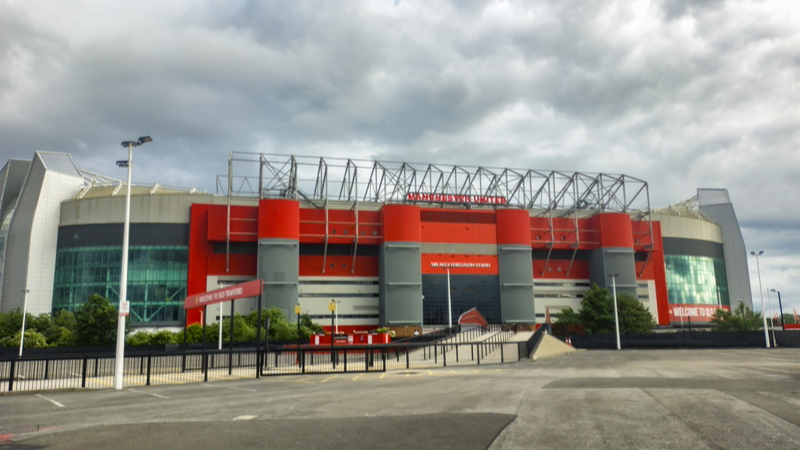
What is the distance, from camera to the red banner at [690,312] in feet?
310

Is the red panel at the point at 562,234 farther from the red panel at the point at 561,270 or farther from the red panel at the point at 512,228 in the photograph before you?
the red panel at the point at 512,228

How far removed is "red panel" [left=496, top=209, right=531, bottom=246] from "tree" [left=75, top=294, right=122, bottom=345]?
52.7m

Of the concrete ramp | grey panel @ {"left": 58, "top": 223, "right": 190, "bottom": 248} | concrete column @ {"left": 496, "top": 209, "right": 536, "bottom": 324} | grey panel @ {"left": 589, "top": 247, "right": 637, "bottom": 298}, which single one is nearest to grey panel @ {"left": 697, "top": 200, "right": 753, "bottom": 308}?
grey panel @ {"left": 589, "top": 247, "right": 637, "bottom": 298}

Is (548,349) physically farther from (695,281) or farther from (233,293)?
(695,281)

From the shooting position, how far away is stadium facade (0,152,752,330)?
76562 mm

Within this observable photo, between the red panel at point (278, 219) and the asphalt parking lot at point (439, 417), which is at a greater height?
the red panel at point (278, 219)

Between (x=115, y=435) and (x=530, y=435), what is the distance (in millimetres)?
7741

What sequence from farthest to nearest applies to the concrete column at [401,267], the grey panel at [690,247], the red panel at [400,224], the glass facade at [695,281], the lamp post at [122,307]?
the grey panel at [690,247] < the glass facade at [695,281] < the red panel at [400,224] < the concrete column at [401,267] < the lamp post at [122,307]

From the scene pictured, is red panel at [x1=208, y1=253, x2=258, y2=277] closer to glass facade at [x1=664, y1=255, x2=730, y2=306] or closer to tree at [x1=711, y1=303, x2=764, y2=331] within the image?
glass facade at [x1=664, y1=255, x2=730, y2=306]

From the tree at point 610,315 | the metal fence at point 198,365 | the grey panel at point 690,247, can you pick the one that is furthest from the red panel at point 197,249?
the grey panel at point 690,247

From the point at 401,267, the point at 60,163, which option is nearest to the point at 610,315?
the point at 401,267

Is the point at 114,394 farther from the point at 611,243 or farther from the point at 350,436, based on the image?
the point at 611,243

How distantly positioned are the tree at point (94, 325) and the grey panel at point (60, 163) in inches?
1364

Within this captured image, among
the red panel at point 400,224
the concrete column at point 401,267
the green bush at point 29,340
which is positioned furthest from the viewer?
the red panel at point 400,224
